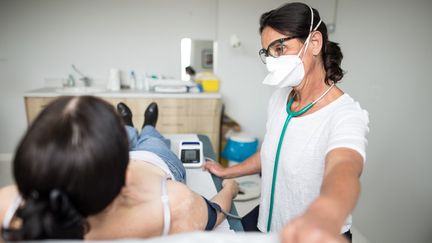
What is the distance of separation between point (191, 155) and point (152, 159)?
1.19 feet

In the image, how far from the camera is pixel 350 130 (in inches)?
29.9

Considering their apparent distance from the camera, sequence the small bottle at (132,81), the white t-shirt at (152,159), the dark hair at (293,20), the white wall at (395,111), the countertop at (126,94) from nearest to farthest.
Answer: the dark hair at (293,20)
the white t-shirt at (152,159)
the white wall at (395,111)
the countertop at (126,94)
the small bottle at (132,81)

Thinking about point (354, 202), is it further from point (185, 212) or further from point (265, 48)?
point (265, 48)

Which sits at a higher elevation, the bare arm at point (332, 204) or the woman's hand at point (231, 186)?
the bare arm at point (332, 204)

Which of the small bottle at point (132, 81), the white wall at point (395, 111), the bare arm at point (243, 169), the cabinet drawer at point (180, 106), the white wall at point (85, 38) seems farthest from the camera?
the small bottle at point (132, 81)

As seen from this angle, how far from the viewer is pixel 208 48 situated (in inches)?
126

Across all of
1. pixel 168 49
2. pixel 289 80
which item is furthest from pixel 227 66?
pixel 289 80

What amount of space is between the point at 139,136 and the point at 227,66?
2.05m

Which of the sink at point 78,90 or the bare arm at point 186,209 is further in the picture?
the sink at point 78,90

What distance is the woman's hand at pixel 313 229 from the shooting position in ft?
1.26

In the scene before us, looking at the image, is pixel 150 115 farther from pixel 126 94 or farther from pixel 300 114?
pixel 126 94

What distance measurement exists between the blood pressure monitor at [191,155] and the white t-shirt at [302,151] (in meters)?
0.39

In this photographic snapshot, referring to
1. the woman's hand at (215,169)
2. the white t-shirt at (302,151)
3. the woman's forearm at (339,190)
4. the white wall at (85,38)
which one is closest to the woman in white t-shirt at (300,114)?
the white t-shirt at (302,151)

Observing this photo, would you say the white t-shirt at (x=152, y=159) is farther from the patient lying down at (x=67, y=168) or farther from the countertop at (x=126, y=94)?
the countertop at (x=126, y=94)
